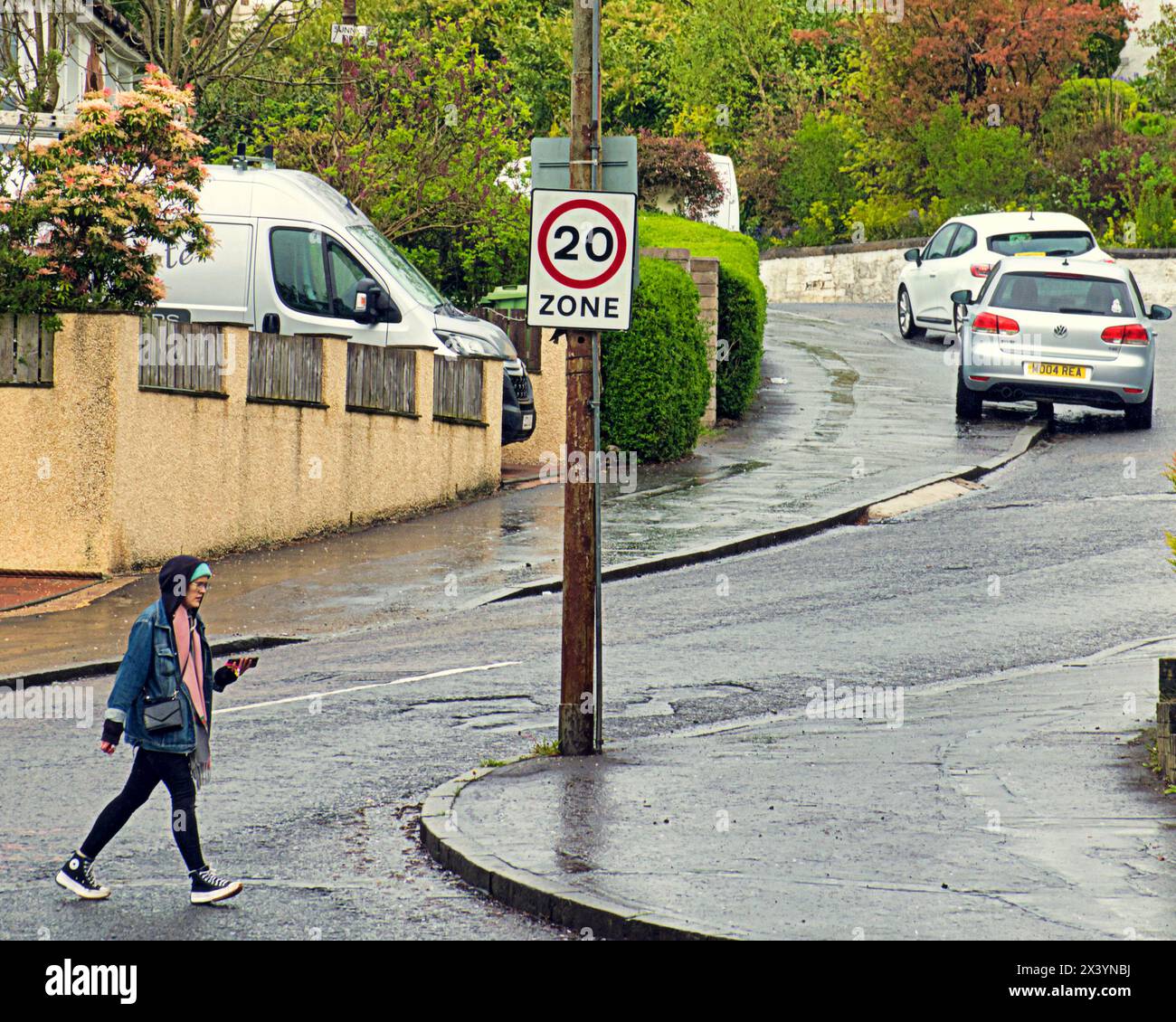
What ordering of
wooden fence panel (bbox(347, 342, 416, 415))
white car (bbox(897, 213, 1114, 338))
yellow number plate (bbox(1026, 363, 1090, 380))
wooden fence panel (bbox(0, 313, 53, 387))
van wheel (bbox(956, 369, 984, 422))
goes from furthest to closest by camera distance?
1. white car (bbox(897, 213, 1114, 338))
2. van wheel (bbox(956, 369, 984, 422))
3. yellow number plate (bbox(1026, 363, 1090, 380))
4. wooden fence panel (bbox(347, 342, 416, 415))
5. wooden fence panel (bbox(0, 313, 53, 387))

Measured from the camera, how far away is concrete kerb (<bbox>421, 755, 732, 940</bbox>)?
25.1 ft

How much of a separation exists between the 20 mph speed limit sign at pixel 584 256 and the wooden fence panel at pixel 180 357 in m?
7.64

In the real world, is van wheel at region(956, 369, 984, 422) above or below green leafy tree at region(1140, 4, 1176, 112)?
below

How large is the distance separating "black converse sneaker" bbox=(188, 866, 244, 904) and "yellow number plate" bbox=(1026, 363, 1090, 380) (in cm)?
1740

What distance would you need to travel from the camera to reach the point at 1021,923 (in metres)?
7.56

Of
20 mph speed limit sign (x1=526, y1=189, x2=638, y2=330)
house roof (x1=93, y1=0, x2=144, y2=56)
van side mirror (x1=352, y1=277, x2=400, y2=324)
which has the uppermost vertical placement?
house roof (x1=93, y1=0, x2=144, y2=56)

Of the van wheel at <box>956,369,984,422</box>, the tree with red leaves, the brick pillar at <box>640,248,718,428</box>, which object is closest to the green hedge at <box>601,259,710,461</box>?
the brick pillar at <box>640,248,718,428</box>

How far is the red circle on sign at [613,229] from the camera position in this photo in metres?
10.9

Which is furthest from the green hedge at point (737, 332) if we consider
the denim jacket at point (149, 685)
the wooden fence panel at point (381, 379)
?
the denim jacket at point (149, 685)

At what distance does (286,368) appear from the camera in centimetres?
1956

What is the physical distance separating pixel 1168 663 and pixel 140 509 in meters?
10.4

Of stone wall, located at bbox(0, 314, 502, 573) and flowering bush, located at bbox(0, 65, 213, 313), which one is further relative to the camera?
flowering bush, located at bbox(0, 65, 213, 313)

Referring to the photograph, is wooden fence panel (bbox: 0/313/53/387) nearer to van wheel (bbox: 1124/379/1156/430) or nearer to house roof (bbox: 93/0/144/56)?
van wheel (bbox: 1124/379/1156/430)

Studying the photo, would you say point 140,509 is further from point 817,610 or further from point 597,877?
point 597,877
